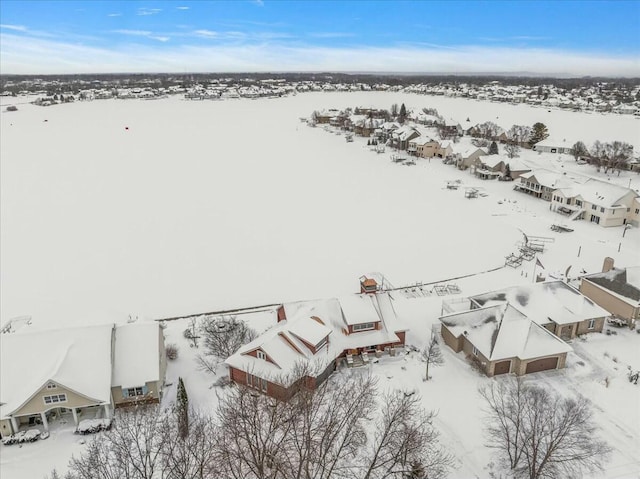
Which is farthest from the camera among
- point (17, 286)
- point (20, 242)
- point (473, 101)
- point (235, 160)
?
point (473, 101)

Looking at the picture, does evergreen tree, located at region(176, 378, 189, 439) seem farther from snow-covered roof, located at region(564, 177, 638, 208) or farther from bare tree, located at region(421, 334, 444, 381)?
snow-covered roof, located at region(564, 177, 638, 208)

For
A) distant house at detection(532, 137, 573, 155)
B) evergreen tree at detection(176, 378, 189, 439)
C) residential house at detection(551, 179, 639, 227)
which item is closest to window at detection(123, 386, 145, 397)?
evergreen tree at detection(176, 378, 189, 439)

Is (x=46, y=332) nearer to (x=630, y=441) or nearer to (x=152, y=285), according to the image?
(x=152, y=285)

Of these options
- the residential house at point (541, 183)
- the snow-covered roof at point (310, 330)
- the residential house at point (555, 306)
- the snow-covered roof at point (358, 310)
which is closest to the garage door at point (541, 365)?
the residential house at point (555, 306)

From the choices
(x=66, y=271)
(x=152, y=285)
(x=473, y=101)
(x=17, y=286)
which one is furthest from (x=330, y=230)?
(x=473, y=101)

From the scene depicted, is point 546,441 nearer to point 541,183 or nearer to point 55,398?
point 55,398
